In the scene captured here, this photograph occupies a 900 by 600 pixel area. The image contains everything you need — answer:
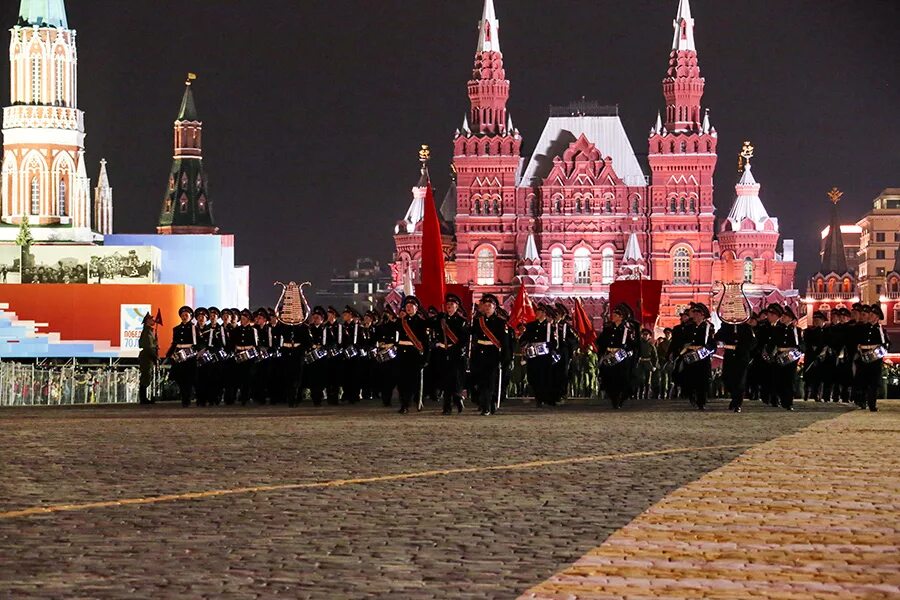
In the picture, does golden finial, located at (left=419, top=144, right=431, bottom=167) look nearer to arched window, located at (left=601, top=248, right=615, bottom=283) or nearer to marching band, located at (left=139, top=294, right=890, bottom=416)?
arched window, located at (left=601, top=248, right=615, bottom=283)

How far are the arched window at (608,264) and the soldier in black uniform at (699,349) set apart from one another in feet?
257

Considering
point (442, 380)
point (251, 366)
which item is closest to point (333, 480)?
point (442, 380)

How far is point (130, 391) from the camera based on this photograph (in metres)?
33.7

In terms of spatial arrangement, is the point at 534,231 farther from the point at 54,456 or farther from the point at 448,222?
the point at 54,456

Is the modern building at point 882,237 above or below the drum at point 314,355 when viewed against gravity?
above

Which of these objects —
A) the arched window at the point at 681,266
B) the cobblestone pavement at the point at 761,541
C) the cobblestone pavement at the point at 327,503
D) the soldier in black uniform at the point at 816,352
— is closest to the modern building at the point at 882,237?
the arched window at the point at 681,266

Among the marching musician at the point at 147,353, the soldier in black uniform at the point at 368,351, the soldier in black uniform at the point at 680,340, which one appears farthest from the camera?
the marching musician at the point at 147,353

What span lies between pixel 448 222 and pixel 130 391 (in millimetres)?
80725

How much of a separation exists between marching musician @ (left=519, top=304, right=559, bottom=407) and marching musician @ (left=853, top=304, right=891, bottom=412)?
4.49 metres

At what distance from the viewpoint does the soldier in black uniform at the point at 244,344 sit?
2714cm

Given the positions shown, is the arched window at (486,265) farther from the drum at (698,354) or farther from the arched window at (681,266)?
the drum at (698,354)

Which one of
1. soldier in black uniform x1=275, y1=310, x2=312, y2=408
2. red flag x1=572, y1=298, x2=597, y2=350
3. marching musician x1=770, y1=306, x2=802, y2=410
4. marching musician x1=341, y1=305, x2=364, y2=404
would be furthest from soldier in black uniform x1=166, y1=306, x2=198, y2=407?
red flag x1=572, y1=298, x2=597, y2=350

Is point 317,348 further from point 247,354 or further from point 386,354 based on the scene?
point 386,354

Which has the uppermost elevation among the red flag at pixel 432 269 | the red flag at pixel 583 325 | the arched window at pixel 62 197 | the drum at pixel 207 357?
the arched window at pixel 62 197
